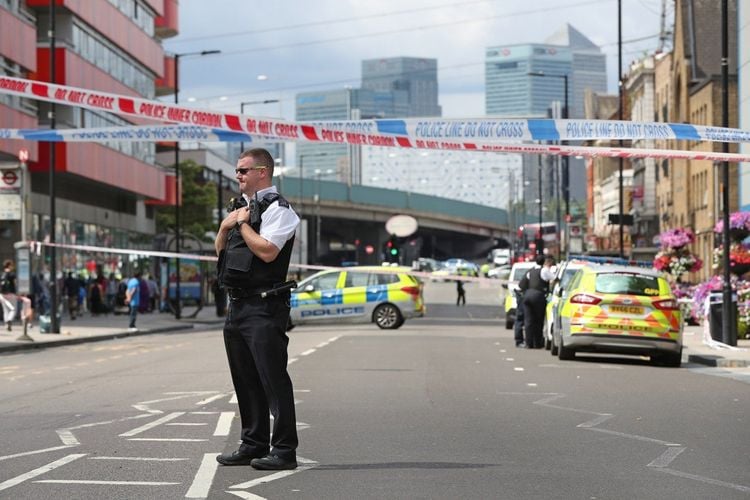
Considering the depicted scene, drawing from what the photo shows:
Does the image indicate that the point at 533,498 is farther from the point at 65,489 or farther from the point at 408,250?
the point at 408,250

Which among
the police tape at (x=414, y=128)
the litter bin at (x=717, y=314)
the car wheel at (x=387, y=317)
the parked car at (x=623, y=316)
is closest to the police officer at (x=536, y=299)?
the litter bin at (x=717, y=314)

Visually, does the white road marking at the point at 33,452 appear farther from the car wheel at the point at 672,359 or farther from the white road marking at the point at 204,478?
the car wheel at the point at 672,359

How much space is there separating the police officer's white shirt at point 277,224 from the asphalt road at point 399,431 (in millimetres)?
1445

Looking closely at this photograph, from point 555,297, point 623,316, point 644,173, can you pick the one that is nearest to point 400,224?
point 644,173

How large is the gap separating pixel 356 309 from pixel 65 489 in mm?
30878

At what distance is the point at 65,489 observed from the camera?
28.0 ft

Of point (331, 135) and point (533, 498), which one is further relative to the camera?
point (331, 135)

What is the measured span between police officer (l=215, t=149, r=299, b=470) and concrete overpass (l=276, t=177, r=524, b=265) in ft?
281

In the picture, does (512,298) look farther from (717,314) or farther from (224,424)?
(224,424)

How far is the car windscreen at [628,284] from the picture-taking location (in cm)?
2264

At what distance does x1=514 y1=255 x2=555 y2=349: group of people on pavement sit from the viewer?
27.0m

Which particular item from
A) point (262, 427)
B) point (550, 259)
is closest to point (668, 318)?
point (550, 259)

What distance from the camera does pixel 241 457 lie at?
952 centimetres

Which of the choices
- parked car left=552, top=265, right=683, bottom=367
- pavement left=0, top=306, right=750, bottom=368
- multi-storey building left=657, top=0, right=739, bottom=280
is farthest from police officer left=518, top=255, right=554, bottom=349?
multi-storey building left=657, top=0, right=739, bottom=280
